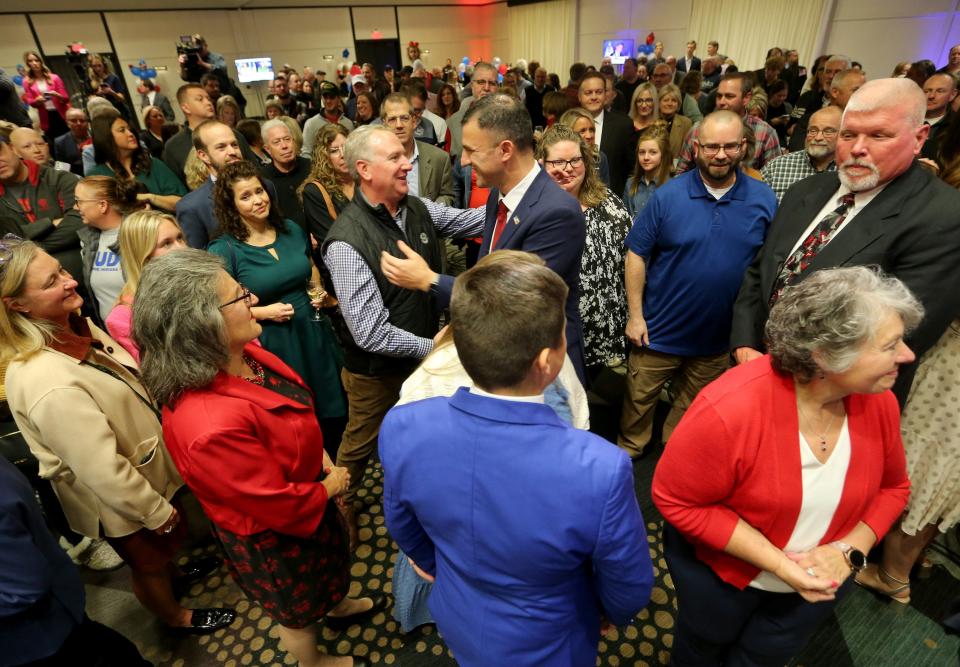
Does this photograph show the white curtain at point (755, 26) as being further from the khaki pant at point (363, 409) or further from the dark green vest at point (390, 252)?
the khaki pant at point (363, 409)

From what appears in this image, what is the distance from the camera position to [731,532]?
133 cm

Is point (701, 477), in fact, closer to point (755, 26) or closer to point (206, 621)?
point (206, 621)

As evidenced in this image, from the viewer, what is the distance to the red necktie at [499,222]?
2.02 metres

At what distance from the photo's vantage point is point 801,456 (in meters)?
1.27

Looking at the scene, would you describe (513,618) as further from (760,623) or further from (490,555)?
(760,623)

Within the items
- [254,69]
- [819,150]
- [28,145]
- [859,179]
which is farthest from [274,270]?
[254,69]

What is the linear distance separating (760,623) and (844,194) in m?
1.51

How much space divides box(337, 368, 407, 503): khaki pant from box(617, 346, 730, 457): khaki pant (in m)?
1.33

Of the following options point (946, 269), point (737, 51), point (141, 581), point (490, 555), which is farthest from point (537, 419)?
point (737, 51)

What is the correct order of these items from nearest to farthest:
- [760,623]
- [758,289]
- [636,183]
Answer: [760,623], [758,289], [636,183]

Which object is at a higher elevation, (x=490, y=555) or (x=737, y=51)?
(x=737, y=51)

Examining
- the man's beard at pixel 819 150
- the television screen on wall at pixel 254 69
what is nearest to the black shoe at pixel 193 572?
the man's beard at pixel 819 150

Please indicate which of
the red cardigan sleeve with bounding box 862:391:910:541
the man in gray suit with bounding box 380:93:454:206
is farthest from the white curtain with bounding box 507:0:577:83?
the red cardigan sleeve with bounding box 862:391:910:541

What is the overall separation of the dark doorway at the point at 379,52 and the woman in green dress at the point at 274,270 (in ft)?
47.2
